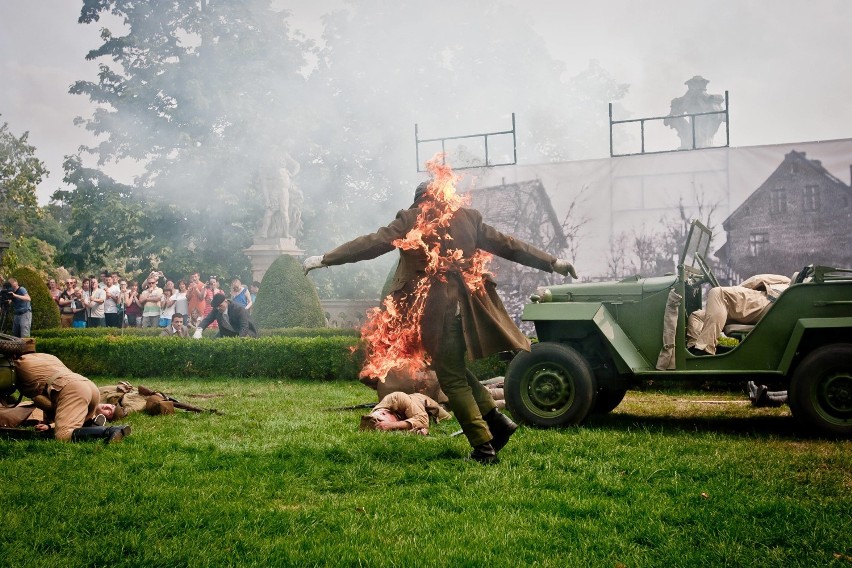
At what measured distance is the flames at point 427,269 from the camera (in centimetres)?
545

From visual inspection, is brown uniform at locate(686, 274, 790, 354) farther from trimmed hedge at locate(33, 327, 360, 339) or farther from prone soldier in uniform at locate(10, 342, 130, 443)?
trimmed hedge at locate(33, 327, 360, 339)

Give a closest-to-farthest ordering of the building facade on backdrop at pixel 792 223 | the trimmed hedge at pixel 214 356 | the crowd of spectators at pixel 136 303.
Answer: the trimmed hedge at pixel 214 356 < the building facade on backdrop at pixel 792 223 < the crowd of spectators at pixel 136 303

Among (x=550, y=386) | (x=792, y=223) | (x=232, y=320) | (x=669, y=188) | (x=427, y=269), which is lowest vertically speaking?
(x=550, y=386)

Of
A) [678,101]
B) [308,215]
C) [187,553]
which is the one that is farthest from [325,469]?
[308,215]

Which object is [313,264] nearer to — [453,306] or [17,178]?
[453,306]

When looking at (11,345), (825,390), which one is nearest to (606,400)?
(825,390)

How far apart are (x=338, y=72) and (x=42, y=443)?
1179 inches

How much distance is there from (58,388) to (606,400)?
5.06 metres

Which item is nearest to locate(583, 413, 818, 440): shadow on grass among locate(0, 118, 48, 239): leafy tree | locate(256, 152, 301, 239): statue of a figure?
locate(256, 152, 301, 239): statue of a figure

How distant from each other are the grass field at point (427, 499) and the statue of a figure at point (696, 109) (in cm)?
1729

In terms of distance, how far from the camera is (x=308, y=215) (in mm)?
33156

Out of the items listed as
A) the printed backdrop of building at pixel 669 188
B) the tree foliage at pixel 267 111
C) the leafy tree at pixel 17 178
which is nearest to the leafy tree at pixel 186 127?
the tree foliage at pixel 267 111

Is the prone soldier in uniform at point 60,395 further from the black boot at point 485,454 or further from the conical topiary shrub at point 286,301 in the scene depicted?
the conical topiary shrub at point 286,301

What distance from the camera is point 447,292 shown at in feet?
17.8
